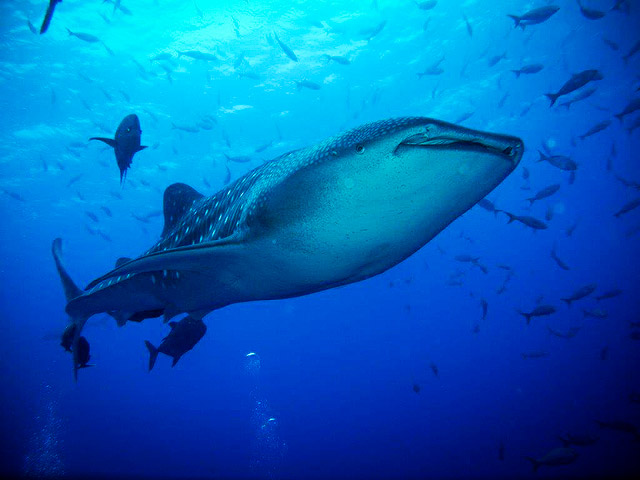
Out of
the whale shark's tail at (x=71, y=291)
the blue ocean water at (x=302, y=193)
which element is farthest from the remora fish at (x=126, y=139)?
the blue ocean water at (x=302, y=193)

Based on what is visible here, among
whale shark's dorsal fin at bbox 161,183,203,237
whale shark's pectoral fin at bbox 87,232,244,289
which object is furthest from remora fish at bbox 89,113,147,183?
whale shark's pectoral fin at bbox 87,232,244,289

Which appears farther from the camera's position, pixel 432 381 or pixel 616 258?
pixel 616 258

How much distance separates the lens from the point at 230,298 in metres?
3.54

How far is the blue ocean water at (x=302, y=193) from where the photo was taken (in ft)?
61.7

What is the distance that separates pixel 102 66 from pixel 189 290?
23451 mm

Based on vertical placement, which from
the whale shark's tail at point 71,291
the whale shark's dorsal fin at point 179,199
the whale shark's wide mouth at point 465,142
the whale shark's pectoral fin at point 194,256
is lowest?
the whale shark's tail at point 71,291

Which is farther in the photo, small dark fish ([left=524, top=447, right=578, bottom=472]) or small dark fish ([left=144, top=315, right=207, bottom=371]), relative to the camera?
small dark fish ([left=524, top=447, right=578, bottom=472])

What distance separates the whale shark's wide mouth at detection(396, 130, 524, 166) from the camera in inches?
67.2

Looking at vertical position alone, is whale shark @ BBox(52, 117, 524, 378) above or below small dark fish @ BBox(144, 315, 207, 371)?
above

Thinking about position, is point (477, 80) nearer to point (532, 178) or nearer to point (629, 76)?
point (629, 76)

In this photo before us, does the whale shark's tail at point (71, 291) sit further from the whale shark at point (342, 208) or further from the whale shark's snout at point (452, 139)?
the whale shark's snout at point (452, 139)

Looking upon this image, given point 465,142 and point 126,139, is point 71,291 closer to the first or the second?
point 126,139

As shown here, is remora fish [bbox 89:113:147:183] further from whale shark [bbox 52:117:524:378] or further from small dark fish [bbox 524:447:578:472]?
small dark fish [bbox 524:447:578:472]

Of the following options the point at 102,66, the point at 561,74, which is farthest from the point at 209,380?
the point at 561,74
